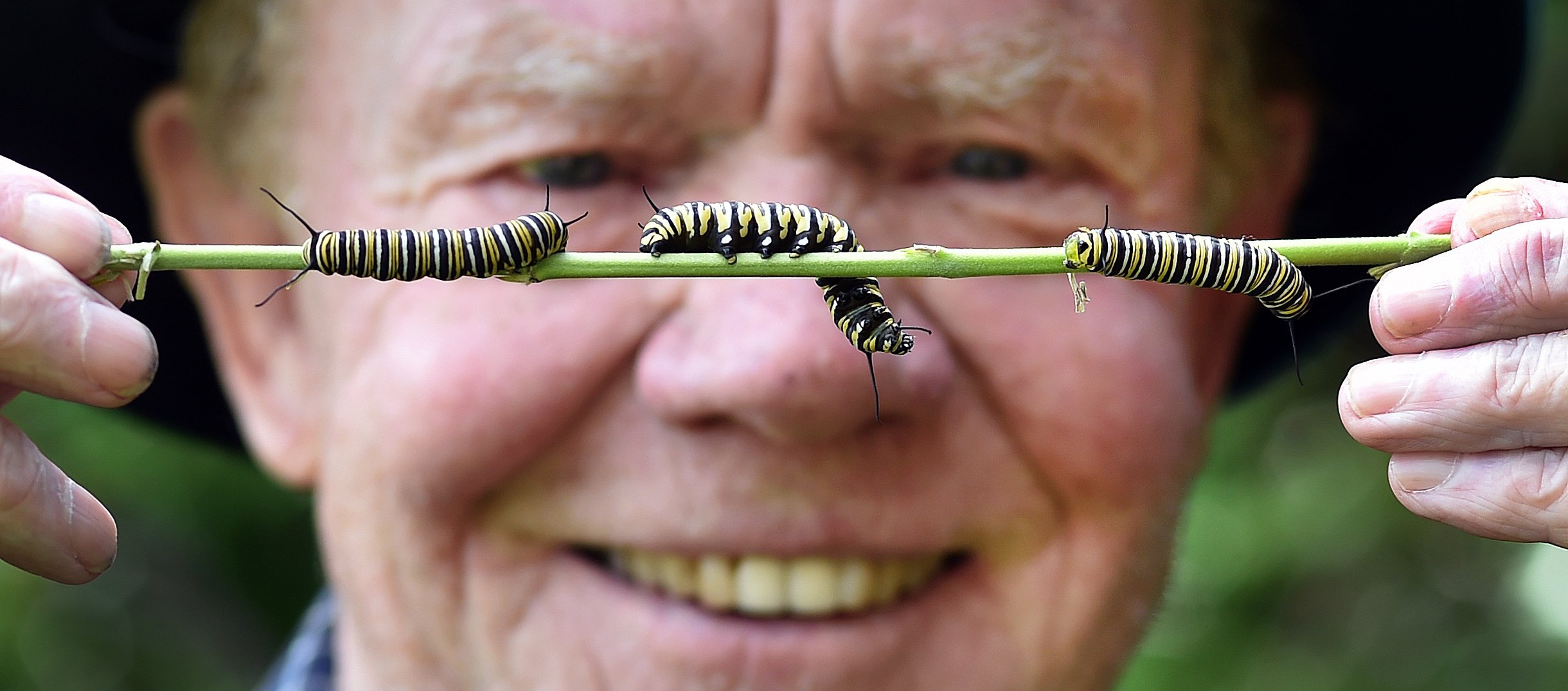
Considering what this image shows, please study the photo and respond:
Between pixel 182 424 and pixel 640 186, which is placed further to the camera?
pixel 182 424

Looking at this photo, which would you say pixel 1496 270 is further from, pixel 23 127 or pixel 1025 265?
pixel 23 127

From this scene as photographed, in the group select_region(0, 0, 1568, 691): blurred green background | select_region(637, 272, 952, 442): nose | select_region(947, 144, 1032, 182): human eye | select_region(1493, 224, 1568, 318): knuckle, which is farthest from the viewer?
select_region(0, 0, 1568, 691): blurred green background

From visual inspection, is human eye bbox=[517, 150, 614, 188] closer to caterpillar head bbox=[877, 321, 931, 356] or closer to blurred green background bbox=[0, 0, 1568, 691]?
caterpillar head bbox=[877, 321, 931, 356]

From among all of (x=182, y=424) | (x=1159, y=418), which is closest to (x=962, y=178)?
(x=1159, y=418)

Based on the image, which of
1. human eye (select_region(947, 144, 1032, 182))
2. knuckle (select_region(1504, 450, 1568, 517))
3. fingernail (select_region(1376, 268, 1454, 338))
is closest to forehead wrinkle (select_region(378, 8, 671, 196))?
human eye (select_region(947, 144, 1032, 182))

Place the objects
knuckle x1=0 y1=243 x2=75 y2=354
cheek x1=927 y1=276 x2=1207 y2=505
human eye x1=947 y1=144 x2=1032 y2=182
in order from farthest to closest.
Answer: human eye x1=947 y1=144 x2=1032 y2=182
cheek x1=927 y1=276 x2=1207 y2=505
knuckle x1=0 y1=243 x2=75 y2=354

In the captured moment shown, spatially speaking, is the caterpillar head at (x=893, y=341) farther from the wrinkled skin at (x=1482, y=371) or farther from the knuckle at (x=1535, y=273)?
the knuckle at (x=1535, y=273)
